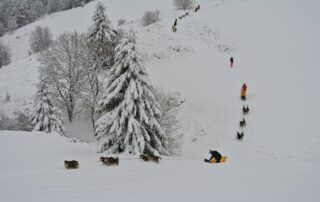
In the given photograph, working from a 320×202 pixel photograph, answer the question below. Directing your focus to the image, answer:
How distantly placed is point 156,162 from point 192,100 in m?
19.4

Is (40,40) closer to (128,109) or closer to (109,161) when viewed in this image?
(128,109)

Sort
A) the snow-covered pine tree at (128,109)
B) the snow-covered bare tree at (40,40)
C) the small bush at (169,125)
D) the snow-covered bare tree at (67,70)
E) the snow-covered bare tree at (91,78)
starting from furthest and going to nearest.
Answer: the snow-covered bare tree at (40,40) < the snow-covered bare tree at (67,70) < the snow-covered bare tree at (91,78) < the small bush at (169,125) < the snow-covered pine tree at (128,109)

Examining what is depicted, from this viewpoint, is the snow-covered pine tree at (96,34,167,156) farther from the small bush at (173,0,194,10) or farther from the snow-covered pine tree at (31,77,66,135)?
the small bush at (173,0,194,10)

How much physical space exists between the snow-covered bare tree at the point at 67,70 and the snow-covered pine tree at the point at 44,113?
248cm

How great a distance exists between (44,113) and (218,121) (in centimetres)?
1617

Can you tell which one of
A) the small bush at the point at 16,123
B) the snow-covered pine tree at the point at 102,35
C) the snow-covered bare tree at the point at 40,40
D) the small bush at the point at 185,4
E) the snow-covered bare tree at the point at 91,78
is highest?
the small bush at the point at 185,4

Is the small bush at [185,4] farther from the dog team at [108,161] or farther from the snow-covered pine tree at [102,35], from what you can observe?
the dog team at [108,161]

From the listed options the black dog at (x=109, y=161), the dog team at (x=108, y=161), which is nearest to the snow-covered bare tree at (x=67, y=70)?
the dog team at (x=108, y=161)

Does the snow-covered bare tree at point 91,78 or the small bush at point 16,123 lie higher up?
the snow-covered bare tree at point 91,78

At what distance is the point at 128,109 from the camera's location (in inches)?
551

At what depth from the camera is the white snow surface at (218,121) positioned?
5.09 metres

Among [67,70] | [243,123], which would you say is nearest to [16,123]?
[67,70]

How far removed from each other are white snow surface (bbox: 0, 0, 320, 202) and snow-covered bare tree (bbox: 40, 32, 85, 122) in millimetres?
5155

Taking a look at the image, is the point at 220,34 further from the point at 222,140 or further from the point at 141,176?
the point at 141,176
